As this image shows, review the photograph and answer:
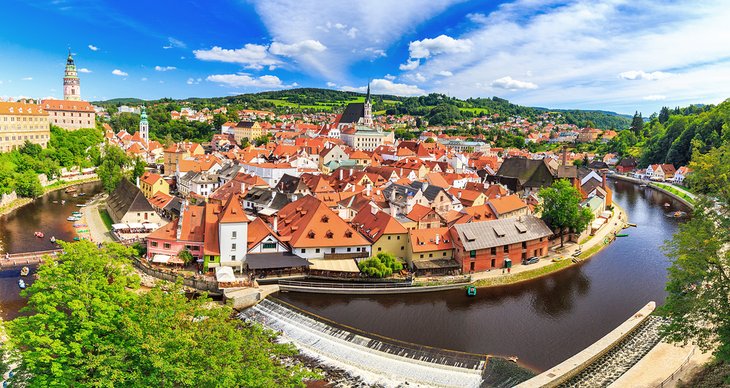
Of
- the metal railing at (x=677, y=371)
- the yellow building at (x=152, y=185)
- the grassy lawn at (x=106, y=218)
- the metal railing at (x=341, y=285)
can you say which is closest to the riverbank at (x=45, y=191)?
the grassy lawn at (x=106, y=218)

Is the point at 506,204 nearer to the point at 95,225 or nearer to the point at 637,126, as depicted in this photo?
the point at 95,225

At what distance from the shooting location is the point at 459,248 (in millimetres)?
33875

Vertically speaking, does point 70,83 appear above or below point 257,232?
above

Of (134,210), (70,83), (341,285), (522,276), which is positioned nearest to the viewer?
(341,285)

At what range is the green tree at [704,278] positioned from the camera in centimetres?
1703

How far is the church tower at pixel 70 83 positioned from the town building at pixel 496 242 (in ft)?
359

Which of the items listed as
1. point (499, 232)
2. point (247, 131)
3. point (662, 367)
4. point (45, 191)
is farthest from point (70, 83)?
point (662, 367)

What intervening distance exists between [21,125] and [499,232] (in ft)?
234

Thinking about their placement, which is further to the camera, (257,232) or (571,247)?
(571,247)

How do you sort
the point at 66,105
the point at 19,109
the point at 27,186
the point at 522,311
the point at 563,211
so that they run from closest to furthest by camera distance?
1. the point at 522,311
2. the point at 563,211
3. the point at 27,186
4. the point at 19,109
5. the point at 66,105

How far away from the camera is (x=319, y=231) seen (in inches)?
1355

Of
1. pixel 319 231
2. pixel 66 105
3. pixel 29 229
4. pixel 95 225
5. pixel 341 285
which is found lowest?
pixel 341 285

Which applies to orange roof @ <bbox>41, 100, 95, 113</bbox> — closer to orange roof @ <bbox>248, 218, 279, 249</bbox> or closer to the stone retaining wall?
orange roof @ <bbox>248, 218, 279, 249</bbox>

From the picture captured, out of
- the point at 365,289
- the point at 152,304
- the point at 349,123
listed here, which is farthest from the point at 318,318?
the point at 349,123
